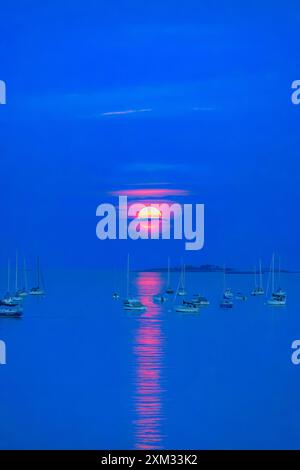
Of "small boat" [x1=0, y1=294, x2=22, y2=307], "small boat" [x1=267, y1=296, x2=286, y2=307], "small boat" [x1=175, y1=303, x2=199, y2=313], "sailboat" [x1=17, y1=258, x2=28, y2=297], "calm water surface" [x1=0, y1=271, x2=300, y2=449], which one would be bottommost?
"calm water surface" [x1=0, y1=271, x2=300, y2=449]

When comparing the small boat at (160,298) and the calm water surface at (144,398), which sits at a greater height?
the small boat at (160,298)

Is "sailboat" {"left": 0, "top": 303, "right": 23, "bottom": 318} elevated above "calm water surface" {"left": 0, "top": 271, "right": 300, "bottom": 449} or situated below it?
above

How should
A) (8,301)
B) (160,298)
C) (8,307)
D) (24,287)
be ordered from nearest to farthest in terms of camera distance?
(24,287), (8,307), (8,301), (160,298)

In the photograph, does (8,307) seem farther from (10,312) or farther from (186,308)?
(186,308)

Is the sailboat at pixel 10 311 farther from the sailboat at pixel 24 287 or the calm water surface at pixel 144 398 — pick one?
the calm water surface at pixel 144 398

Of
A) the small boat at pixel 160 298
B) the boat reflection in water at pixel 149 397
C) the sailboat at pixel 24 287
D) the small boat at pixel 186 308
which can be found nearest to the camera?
the boat reflection in water at pixel 149 397

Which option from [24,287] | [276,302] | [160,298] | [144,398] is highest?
[24,287]

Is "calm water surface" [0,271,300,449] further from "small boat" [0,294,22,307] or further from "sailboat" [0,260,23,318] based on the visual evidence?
"small boat" [0,294,22,307]

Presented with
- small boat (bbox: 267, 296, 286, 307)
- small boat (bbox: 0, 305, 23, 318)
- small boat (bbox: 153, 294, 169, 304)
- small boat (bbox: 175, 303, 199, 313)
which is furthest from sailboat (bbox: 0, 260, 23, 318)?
small boat (bbox: 153, 294, 169, 304)

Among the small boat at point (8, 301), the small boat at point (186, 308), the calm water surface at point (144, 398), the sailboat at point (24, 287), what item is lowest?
the calm water surface at point (144, 398)

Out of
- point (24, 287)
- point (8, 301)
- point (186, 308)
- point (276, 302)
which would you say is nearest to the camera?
point (24, 287)

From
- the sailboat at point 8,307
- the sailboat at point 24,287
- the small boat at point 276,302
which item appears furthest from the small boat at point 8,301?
the small boat at point 276,302

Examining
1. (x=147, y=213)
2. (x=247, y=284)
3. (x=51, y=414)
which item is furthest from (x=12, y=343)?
(x=247, y=284)

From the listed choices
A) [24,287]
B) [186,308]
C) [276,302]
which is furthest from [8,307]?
[186,308]
